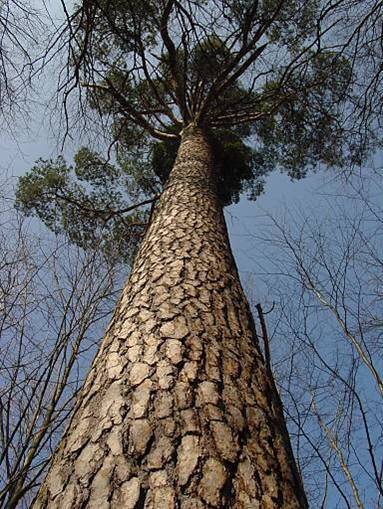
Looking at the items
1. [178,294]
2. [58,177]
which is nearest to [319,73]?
[58,177]

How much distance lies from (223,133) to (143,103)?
5.40 ft

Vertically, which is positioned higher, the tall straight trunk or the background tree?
the background tree

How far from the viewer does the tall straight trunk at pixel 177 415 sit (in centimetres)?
100

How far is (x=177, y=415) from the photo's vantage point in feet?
3.98

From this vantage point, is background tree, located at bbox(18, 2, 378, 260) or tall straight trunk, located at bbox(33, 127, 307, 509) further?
background tree, located at bbox(18, 2, 378, 260)

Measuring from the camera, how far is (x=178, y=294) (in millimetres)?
1916

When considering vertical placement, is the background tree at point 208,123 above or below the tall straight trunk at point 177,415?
above

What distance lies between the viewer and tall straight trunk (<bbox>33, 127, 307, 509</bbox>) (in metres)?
1.00

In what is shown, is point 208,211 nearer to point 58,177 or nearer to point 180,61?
point 58,177

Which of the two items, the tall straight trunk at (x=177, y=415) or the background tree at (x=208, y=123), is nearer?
the tall straight trunk at (x=177, y=415)

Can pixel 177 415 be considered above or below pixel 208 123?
below

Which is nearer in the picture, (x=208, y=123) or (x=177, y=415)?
(x=177, y=415)

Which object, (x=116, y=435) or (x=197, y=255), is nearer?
(x=116, y=435)

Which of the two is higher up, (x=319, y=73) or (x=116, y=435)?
(x=319, y=73)
